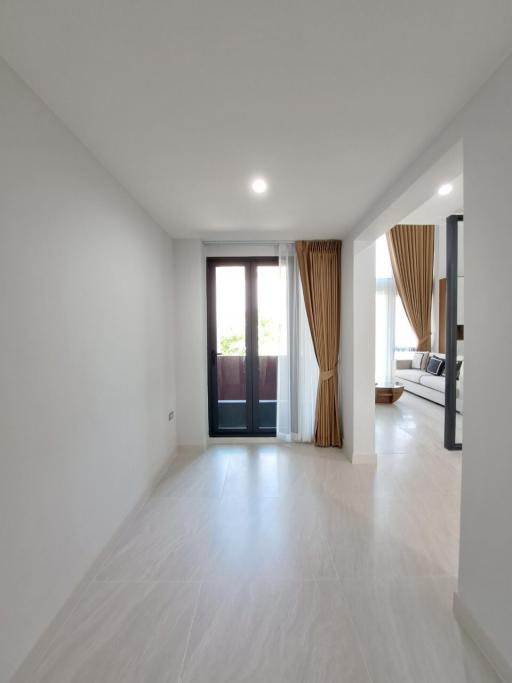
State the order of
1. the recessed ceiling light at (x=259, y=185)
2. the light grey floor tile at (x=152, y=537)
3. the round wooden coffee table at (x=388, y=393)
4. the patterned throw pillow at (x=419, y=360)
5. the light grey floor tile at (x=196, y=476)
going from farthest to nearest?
the patterned throw pillow at (x=419, y=360) < the round wooden coffee table at (x=388, y=393) < the light grey floor tile at (x=196, y=476) < the recessed ceiling light at (x=259, y=185) < the light grey floor tile at (x=152, y=537)

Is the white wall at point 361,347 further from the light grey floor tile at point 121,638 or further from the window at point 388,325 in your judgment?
the window at point 388,325

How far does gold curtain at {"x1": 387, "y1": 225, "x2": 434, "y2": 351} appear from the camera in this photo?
7000 millimetres

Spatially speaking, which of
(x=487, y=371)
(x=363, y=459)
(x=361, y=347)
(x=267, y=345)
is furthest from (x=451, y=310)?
(x=487, y=371)

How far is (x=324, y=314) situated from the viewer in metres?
3.65

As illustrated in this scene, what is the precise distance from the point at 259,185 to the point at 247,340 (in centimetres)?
203

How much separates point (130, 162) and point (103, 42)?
847 mm

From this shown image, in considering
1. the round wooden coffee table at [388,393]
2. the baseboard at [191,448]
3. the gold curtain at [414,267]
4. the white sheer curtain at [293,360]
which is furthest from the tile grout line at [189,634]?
the gold curtain at [414,267]

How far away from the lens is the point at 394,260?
699 centimetres

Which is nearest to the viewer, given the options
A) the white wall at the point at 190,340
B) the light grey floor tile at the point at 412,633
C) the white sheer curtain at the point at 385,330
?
the light grey floor tile at the point at 412,633

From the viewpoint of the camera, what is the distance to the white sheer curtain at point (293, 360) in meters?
3.74

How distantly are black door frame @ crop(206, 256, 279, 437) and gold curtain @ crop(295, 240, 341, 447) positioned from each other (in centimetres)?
47

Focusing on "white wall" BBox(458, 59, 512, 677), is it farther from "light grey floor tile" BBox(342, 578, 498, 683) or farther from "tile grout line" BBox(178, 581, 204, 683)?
"tile grout line" BBox(178, 581, 204, 683)

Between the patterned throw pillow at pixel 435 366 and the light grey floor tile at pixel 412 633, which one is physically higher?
the patterned throw pillow at pixel 435 366

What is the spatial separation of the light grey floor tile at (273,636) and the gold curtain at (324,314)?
2033 mm
